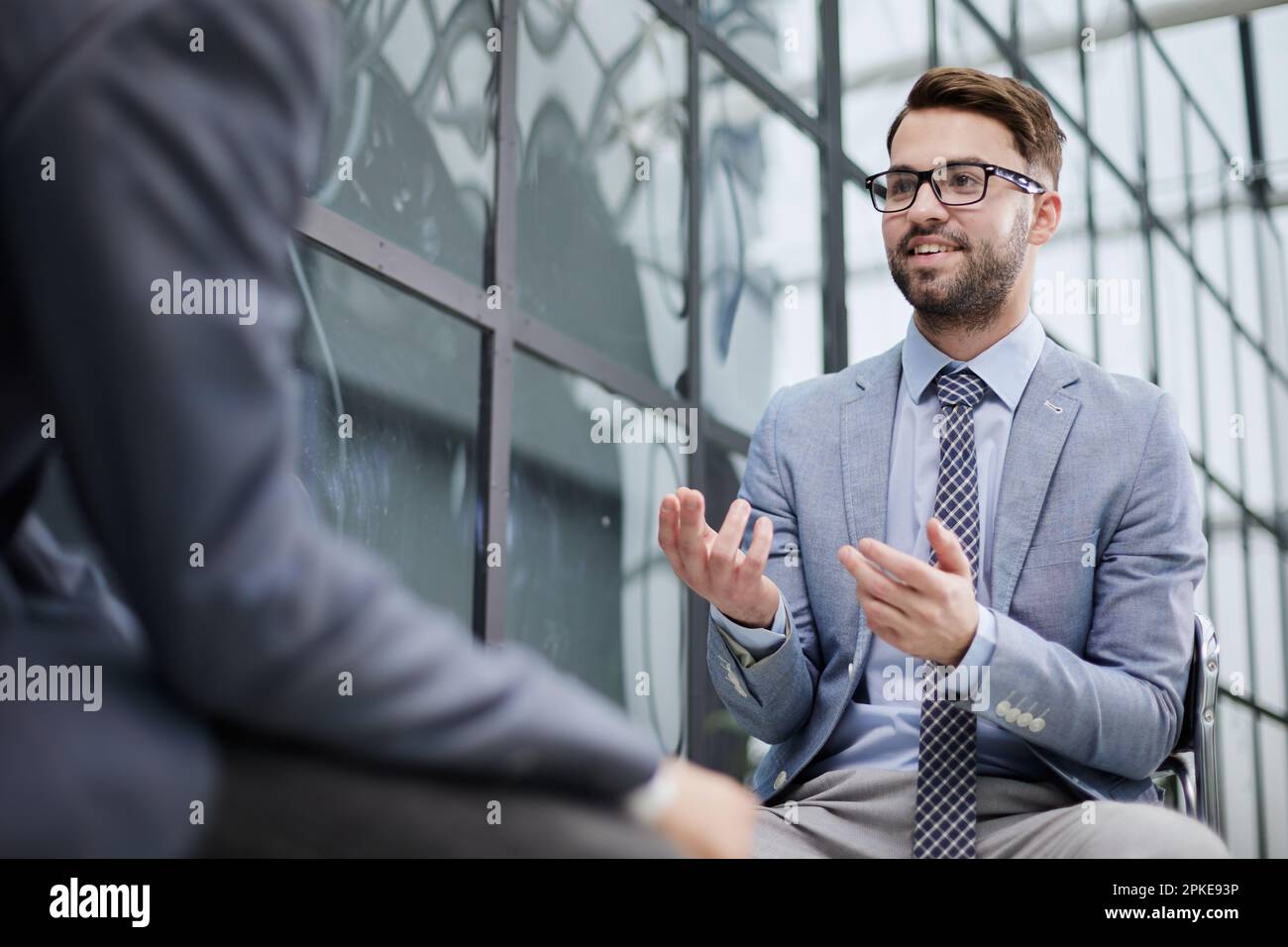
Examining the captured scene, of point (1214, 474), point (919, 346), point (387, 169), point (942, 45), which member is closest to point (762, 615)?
point (919, 346)

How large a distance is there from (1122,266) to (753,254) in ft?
12.3

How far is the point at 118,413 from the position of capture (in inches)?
22.0

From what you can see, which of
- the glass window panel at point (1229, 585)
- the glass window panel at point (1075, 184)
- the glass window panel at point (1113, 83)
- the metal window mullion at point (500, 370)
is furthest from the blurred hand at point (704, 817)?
the glass window panel at point (1229, 585)

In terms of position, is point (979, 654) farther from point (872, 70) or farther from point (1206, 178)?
point (1206, 178)

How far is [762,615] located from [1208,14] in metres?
8.05

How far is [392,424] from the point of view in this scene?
3.37 meters

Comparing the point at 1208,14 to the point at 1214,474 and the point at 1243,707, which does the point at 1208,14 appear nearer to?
the point at 1214,474

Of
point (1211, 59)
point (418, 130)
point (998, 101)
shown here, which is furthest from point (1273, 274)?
point (998, 101)

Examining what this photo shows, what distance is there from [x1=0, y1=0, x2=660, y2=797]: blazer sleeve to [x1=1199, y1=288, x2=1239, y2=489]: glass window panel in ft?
29.0

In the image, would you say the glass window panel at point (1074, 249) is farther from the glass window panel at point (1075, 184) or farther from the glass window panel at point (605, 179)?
the glass window panel at point (605, 179)

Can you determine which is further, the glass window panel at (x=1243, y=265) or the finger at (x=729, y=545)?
the glass window panel at (x=1243, y=265)

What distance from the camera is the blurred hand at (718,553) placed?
62.1 inches

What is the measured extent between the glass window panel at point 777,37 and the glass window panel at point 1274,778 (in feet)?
18.9

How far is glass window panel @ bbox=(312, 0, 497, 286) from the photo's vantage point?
3.33m
